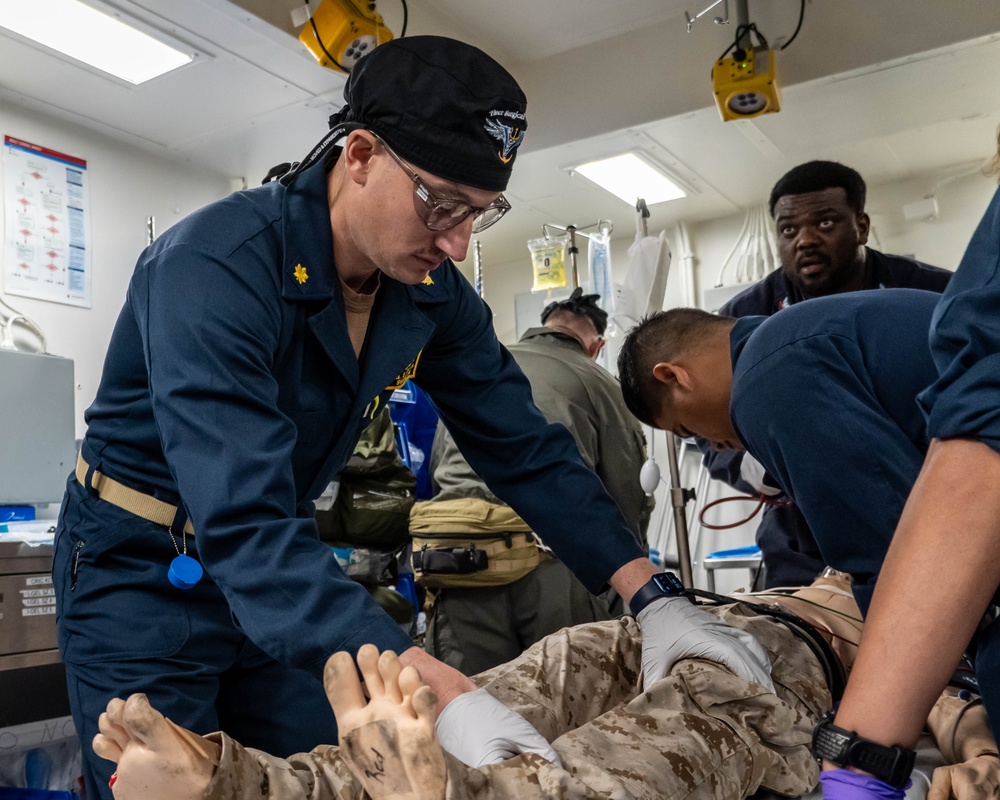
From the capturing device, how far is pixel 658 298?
11.1 feet

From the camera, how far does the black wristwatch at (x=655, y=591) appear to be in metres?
1.88

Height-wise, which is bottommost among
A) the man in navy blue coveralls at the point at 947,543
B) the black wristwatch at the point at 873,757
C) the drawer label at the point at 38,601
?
the drawer label at the point at 38,601

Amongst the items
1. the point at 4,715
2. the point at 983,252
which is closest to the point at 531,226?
the point at 4,715

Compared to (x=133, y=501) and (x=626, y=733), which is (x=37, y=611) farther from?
(x=626, y=733)

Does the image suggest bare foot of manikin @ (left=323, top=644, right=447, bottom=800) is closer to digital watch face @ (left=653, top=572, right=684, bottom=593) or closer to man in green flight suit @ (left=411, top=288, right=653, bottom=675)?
digital watch face @ (left=653, top=572, right=684, bottom=593)

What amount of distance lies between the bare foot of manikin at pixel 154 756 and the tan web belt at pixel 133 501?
51cm

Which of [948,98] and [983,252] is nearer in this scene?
[983,252]

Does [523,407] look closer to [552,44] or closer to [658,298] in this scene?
[658,298]

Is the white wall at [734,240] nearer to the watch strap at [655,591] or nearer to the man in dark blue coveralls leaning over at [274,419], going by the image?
the watch strap at [655,591]

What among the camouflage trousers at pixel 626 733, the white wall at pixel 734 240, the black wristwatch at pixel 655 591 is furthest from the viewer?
the white wall at pixel 734 240

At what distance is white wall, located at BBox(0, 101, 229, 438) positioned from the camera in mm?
4527

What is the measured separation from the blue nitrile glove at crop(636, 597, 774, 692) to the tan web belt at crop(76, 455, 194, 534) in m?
0.90

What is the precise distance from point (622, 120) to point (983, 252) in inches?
156

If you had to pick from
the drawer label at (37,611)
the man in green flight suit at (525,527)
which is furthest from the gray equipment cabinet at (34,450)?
the man in green flight suit at (525,527)
